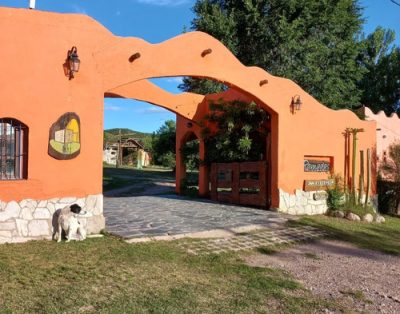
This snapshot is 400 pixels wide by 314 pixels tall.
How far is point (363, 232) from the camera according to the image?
11.2 m

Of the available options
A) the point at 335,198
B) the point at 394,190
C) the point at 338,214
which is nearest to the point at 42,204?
the point at 338,214

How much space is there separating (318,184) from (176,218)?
520 cm

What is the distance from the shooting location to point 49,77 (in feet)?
27.1

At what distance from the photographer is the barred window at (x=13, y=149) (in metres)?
8.10

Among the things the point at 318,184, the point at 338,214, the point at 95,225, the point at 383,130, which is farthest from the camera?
the point at 383,130

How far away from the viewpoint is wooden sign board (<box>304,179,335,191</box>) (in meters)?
13.5

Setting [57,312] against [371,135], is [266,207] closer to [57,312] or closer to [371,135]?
[371,135]

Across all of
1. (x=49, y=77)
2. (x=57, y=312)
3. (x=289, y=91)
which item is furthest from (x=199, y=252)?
(x=289, y=91)

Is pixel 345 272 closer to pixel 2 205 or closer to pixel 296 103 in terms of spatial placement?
pixel 2 205

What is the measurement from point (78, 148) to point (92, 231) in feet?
5.29

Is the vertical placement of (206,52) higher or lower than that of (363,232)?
higher

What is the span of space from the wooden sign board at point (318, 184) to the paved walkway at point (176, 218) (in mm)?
1615

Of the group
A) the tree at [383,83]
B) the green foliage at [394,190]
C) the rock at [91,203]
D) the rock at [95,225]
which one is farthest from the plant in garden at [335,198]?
the tree at [383,83]

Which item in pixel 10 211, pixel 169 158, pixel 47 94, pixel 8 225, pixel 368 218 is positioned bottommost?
pixel 368 218
